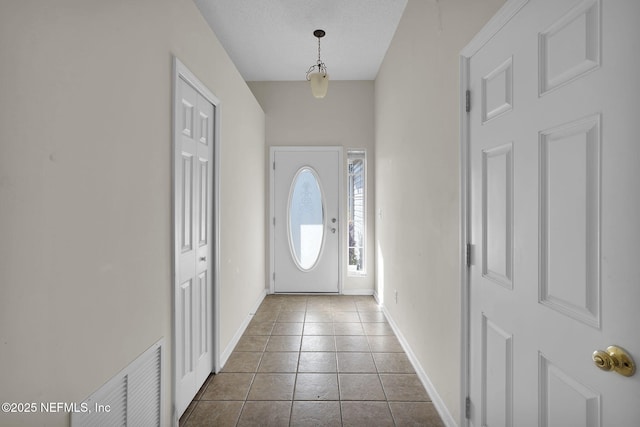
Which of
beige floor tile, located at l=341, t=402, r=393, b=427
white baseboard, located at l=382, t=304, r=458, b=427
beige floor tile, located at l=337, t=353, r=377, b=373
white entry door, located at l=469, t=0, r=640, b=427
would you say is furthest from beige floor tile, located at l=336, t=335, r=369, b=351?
white entry door, located at l=469, t=0, r=640, b=427

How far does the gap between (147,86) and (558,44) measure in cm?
157

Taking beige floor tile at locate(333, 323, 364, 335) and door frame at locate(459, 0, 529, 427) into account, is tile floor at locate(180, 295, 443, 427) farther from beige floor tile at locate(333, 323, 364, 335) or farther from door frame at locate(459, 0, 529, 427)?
door frame at locate(459, 0, 529, 427)

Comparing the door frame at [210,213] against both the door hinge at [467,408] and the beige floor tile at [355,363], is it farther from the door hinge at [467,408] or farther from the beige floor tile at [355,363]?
the door hinge at [467,408]

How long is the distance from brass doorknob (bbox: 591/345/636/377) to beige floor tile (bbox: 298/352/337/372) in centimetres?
187

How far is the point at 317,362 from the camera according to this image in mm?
2520

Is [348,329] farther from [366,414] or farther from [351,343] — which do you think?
[366,414]

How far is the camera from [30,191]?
88 centimetres

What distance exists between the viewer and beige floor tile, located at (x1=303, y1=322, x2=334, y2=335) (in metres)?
3.10

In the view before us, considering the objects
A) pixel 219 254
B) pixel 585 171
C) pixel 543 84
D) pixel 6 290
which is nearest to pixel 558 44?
pixel 543 84

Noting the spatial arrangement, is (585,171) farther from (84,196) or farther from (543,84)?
(84,196)

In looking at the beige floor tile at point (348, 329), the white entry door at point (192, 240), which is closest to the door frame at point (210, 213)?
the white entry door at point (192, 240)

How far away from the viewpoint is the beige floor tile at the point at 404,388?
207 centimetres

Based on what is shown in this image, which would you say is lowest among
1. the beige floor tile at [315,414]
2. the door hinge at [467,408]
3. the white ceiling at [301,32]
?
the beige floor tile at [315,414]

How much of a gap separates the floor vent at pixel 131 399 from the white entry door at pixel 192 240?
0.21m
